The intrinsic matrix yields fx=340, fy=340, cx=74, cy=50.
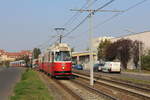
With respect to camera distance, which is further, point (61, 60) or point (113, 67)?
point (113, 67)

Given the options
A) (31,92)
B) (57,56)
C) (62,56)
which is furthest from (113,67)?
(31,92)

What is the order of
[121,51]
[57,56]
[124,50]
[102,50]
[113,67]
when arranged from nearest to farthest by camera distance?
[57,56], [113,67], [124,50], [121,51], [102,50]

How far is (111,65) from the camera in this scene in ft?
177

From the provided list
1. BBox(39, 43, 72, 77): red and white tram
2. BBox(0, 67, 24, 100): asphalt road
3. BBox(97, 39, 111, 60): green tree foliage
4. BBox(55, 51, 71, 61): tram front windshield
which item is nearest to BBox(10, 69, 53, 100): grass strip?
BBox(0, 67, 24, 100): asphalt road

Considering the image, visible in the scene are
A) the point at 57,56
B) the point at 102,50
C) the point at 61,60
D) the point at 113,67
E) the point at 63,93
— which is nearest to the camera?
the point at 63,93

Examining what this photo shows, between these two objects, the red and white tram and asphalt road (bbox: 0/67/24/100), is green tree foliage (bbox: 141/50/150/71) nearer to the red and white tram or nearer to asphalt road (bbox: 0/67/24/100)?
asphalt road (bbox: 0/67/24/100)

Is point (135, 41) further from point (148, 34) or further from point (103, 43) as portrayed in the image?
point (103, 43)

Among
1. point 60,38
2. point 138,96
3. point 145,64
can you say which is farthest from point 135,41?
point 138,96

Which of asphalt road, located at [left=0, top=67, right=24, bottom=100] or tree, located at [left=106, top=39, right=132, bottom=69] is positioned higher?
tree, located at [left=106, top=39, right=132, bottom=69]

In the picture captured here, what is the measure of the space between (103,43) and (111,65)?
35472 mm

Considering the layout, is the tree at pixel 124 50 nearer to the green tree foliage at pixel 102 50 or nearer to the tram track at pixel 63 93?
the green tree foliage at pixel 102 50

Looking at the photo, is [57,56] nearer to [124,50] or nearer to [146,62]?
[146,62]

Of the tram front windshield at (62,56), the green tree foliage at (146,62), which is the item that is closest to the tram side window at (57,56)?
the tram front windshield at (62,56)

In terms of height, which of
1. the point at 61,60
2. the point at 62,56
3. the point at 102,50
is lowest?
the point at 61,60
